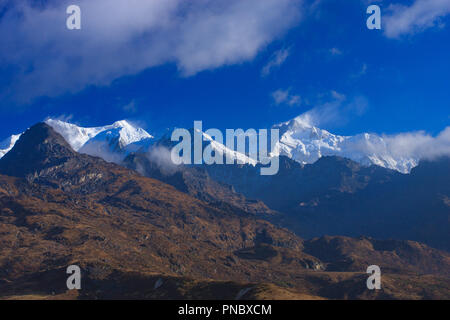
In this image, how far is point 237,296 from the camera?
198000mm
